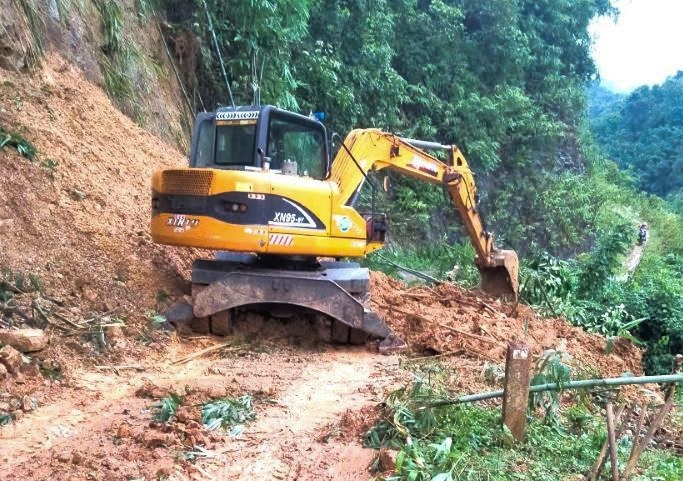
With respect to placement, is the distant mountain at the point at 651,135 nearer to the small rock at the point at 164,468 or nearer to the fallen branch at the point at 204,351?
the fallen branch at the point at 204,351

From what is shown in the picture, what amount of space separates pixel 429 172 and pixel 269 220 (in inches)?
123

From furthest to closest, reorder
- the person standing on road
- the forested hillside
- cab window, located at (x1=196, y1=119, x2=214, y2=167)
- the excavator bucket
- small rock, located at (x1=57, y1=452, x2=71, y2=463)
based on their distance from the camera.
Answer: the person standing on road
the forested hillside
the excavator bucket
cab window, located at (x1=196, y1=119, x2=214, y2=167)
small rock, located at (x1=57, y1=452, x2=71, y2=463)

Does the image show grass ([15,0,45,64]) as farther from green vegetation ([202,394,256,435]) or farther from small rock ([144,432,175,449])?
small rock ([144,432,175,449])

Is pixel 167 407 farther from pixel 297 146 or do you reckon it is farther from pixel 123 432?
pixel 297 146

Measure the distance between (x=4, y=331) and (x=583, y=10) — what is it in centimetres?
2380

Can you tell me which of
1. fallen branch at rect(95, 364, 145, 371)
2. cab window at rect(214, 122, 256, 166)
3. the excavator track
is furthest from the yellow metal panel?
fallen branch at rect(95, 364, 145, 371)

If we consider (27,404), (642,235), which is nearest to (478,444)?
(27,404)

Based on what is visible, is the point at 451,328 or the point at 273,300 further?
the point at 451,328

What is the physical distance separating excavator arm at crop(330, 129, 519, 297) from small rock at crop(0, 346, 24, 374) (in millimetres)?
3560

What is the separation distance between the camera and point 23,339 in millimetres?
5023

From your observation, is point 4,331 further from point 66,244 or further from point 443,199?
point 443,199

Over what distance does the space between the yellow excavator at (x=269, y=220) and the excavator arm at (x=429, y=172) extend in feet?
0.12

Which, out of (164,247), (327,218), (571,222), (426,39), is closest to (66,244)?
(164,247)

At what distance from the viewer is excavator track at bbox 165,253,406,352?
668cm
